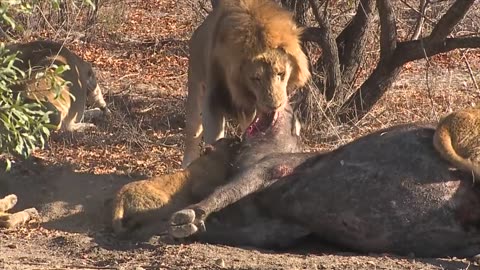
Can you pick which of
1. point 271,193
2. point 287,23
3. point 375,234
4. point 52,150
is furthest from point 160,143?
point 375,234

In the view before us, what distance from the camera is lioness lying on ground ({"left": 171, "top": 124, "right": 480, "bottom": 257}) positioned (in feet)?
17.5

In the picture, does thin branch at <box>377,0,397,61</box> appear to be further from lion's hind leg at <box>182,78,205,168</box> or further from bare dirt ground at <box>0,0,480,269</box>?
lion's hind leg at <box>182,78,205,168</box>

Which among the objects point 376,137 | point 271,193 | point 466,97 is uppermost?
point 466,97

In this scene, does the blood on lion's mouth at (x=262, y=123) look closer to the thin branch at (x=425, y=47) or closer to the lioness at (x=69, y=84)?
the thin branch at (x=425, y=47)

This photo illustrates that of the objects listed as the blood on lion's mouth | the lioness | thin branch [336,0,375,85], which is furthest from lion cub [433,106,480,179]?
the lioness

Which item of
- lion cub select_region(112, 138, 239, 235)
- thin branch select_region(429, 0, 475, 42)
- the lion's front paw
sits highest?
thin branch select_region(429, 0, 475, 42)

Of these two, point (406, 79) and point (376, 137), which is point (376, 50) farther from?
point (376, 137)

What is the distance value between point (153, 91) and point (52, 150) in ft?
8.29

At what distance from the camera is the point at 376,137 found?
580 cm

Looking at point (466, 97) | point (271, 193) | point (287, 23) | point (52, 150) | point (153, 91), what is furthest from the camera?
point (153, 91)

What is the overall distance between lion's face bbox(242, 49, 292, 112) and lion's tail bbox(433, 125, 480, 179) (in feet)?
4.15

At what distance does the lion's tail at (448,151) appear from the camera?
5289 mm

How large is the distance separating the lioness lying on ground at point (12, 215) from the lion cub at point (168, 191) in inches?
24.1

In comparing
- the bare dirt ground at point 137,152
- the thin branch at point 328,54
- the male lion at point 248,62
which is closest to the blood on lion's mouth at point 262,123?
the male lion at point 248,62
